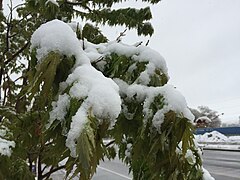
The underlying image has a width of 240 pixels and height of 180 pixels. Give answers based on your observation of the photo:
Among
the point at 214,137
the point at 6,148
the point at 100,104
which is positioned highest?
the point at 214,137

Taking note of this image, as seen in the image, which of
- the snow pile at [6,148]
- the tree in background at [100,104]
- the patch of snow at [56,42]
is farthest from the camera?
the snow pile at [6,148]

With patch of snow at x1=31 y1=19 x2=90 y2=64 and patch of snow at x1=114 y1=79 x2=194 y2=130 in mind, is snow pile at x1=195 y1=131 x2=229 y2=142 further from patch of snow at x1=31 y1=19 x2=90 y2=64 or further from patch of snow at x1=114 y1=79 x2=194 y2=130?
patch of snow at x1=31 y1=19 x2=90 y2=64

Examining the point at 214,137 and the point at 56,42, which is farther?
the point at 214,137

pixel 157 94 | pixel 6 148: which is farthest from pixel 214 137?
pixel 157 94

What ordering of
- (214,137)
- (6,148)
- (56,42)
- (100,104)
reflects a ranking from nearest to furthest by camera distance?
(100,104) → (56,42) → (6,148) → (214,137)

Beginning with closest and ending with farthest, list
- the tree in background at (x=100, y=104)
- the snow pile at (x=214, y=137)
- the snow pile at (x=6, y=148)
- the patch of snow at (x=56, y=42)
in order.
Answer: the tree in background at (x=100, y=104)
the patch of snow at (x=56, y=42)
the snow pile at (x=6, y=148)
the snow pile at (x=214, y=137)

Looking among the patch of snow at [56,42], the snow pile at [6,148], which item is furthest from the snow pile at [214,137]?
the patch of snow at [56,42]

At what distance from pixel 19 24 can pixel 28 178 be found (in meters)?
2.35

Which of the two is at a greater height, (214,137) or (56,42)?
(214,137)

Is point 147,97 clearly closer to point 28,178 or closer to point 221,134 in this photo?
point 28,178

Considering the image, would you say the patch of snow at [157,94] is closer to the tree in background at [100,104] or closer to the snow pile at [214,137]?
the tree in background at [100,104]

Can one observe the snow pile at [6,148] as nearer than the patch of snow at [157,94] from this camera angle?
No

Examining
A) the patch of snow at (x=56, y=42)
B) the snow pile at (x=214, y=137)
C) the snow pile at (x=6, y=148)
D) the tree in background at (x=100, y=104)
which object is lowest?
the snow pile at (x=6, y=148)

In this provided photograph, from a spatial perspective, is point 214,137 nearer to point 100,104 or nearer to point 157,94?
point 157,94
